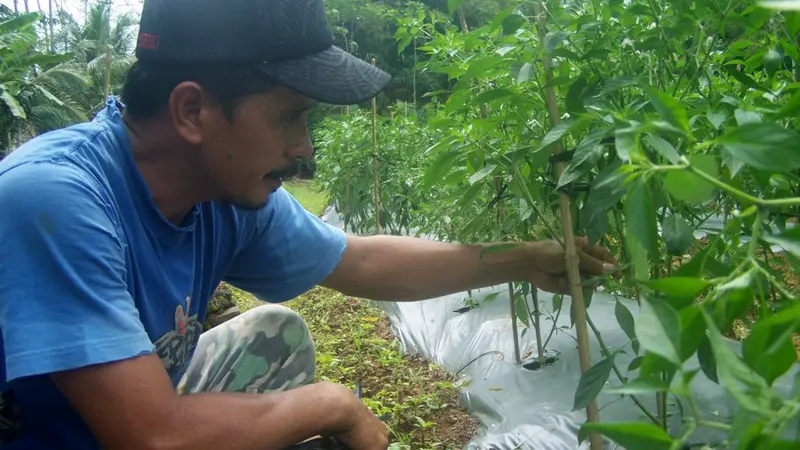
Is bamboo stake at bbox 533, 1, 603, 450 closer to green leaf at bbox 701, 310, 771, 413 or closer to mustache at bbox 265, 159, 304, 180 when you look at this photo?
mustache at bbox 265, 159, 304, 180

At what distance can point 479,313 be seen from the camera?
2941 millimetres

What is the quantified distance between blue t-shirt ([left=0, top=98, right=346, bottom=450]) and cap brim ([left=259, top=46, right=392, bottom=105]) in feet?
1.06

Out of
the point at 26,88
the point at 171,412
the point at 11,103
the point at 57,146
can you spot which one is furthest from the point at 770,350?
the point at 26,88

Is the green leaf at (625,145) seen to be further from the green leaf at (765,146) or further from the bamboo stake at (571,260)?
the bamboo stake at (571,260)

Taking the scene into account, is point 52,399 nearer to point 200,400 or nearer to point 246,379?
point 200,400

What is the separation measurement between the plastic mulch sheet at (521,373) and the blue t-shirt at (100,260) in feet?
2.52

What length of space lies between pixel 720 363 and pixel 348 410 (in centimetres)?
92

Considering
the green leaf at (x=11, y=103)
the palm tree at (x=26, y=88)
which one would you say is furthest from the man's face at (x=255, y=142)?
the green leaf at (x=11, y=103)

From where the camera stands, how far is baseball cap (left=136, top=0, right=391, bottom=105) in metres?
1.17

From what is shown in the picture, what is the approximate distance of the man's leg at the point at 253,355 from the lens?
1688 mm

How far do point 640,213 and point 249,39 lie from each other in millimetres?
804

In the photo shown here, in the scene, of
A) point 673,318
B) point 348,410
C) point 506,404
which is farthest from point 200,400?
point 506,404

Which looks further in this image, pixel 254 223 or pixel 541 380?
pixel 541 380

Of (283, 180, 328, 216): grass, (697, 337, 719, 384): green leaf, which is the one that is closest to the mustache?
(697, 337, 719, 384): green leaf
